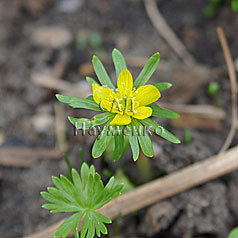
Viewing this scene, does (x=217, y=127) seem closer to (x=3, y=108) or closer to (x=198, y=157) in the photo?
(x=198, y=157)

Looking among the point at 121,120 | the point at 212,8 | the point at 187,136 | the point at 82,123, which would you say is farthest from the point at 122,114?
the point at 212,8

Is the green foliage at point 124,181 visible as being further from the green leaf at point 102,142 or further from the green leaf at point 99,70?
the green leaf at point 99,70

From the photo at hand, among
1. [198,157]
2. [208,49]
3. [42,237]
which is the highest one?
[208,49]

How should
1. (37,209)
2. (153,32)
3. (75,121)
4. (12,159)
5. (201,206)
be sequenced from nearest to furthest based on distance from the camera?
(75,121) < (201,206) < (37,209) < (12,159) < (153,32)

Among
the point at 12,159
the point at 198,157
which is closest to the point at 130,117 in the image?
the point at 198,157

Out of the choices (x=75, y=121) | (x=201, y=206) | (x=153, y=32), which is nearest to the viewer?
(x=75, y=121)

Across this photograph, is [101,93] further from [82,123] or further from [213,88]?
[213,88]

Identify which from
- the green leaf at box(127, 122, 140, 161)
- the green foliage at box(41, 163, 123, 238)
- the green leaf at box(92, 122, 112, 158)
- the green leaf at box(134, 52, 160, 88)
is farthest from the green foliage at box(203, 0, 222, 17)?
the green foliage at box(41, 163, 123, 238)

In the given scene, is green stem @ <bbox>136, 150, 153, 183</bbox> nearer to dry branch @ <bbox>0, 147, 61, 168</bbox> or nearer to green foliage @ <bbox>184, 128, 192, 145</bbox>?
green foliage @ <bbox>184, 128, 192, 145</bbox>
